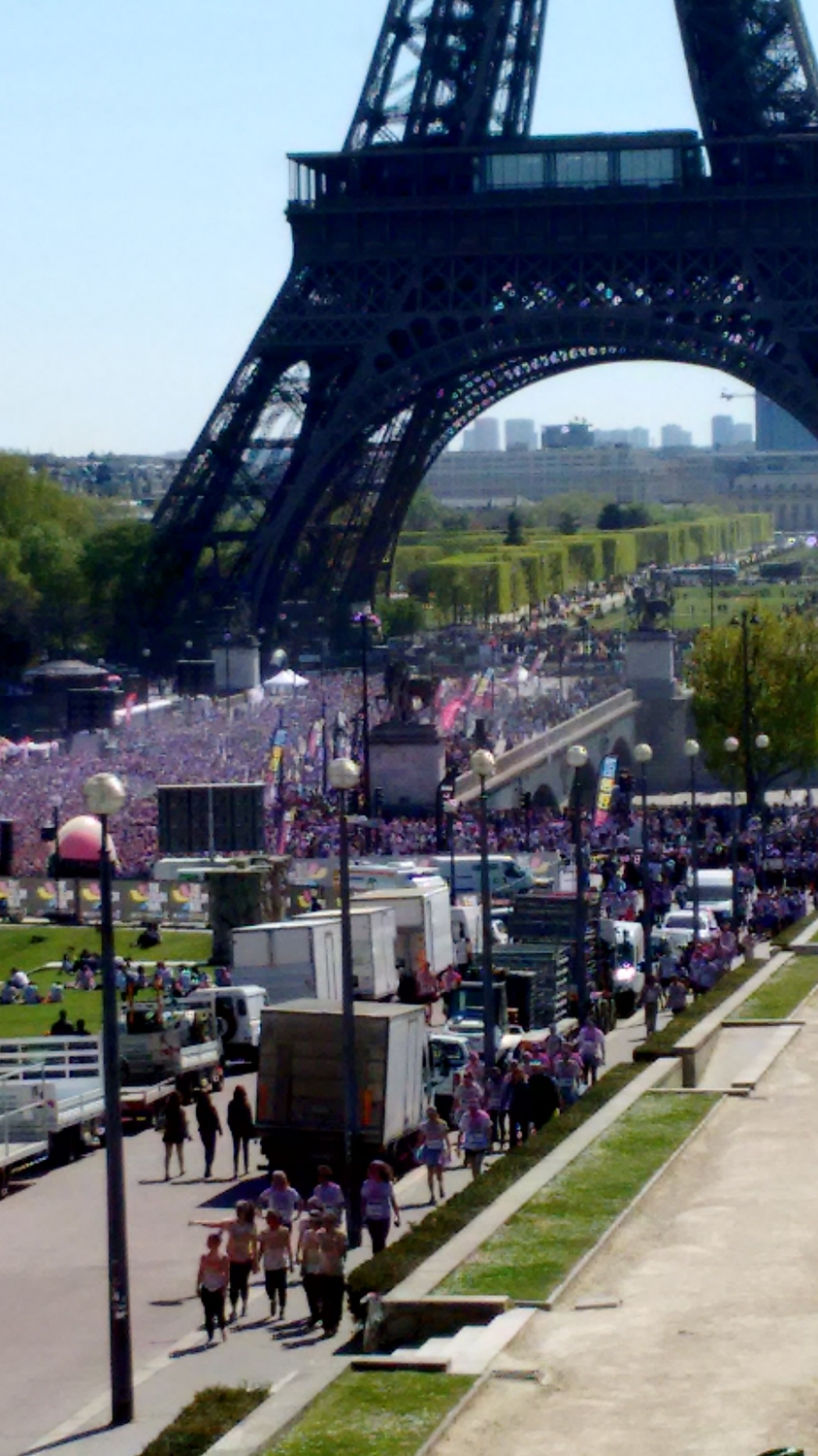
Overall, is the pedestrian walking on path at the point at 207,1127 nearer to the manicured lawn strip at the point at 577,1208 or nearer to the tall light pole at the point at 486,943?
the tall light pole at the point at 486,943

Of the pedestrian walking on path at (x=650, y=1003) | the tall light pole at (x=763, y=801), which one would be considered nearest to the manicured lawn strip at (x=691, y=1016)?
the pedestrian walking on path at (x=650, y=1003)

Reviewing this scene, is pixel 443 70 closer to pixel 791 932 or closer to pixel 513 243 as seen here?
pixel 513 243

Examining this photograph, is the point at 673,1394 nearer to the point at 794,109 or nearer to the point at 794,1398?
the point at 794,1398

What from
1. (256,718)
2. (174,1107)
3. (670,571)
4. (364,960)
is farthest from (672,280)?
(670,571)

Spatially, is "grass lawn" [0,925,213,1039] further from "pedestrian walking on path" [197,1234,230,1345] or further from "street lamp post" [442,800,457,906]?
"pedestrian walking on path" [197,1234,230,1345]

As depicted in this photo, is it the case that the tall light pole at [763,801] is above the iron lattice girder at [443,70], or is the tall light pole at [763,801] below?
below

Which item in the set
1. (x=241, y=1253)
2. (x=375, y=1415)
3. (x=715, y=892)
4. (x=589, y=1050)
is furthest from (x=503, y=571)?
(x=375, y=1415)

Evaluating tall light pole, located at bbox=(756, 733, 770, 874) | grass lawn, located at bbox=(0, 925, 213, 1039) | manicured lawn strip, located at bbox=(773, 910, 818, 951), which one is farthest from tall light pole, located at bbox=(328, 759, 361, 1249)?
tall light pole, located at bbox=(756, 733, 770, 874)
